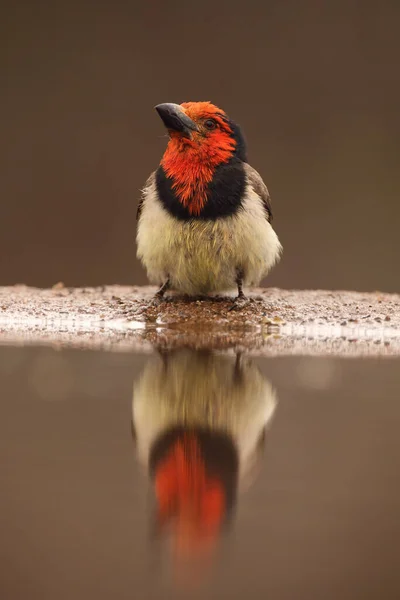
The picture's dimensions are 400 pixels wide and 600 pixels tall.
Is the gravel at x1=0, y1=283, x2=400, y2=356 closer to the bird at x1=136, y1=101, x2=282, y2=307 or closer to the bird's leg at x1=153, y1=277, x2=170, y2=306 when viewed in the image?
the bird's leg at x1=153, y1=277, x2=170, y2=306

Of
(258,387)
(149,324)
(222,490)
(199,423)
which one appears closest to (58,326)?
(149,324)

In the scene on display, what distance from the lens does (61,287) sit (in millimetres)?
4773

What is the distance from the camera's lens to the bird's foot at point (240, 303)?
3.56 metres

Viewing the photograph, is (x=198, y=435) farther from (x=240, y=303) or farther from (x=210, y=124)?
(x=210, y=124)

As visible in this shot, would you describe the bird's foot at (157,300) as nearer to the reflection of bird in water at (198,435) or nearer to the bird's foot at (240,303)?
the bird's foot at (240,303)

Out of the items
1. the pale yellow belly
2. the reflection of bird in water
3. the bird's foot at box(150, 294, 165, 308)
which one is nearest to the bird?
the pale yellow belly

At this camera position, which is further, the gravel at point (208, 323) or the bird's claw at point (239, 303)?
the bird's claw at point (239, 303)

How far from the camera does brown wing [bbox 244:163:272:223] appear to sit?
3719 mm

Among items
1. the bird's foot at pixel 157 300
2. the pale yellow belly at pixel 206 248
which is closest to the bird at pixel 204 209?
the pale yellow belly at pixel 206 248

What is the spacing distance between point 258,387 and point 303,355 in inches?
19.2

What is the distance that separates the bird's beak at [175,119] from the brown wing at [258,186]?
1.14ft

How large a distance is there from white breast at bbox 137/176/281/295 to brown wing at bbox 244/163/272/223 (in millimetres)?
75

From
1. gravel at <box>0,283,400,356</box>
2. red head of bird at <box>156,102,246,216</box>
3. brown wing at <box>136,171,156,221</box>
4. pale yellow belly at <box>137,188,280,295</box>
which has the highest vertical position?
red head of bird at <box>156,102,246,216</box>

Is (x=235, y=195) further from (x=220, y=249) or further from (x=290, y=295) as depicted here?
(x=290, y=295)
